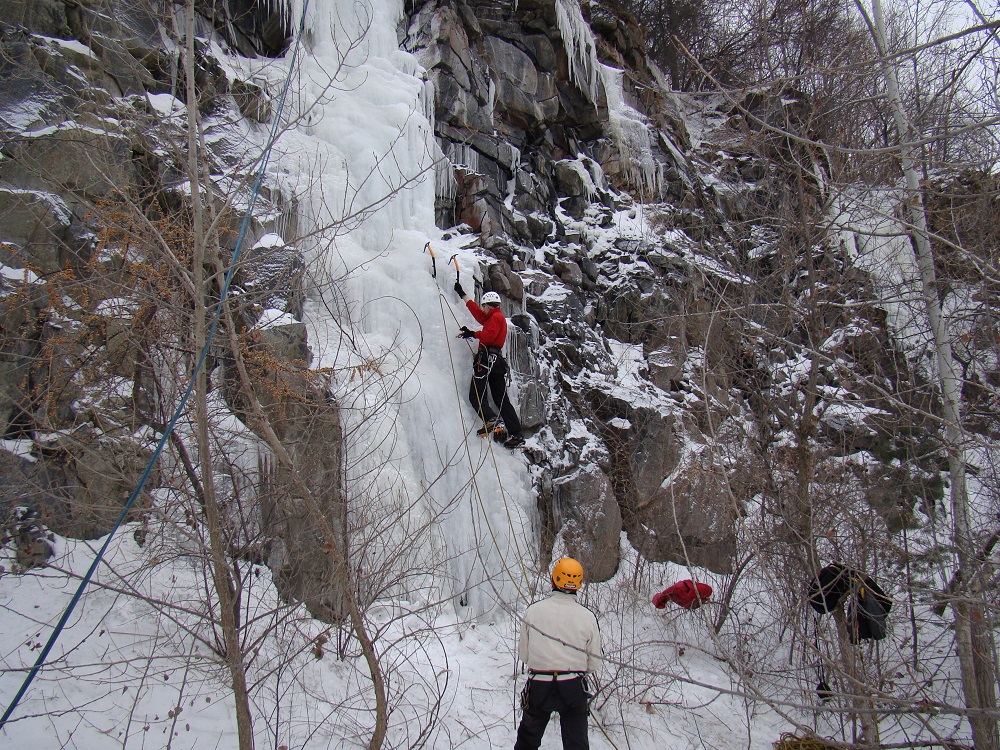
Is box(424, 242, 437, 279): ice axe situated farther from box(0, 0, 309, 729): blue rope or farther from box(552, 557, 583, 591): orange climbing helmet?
box(552, 557, 583, 591): orange climbing helmet

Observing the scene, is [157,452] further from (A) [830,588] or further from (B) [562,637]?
(A) [830,588]

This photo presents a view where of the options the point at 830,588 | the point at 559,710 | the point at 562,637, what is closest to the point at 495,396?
the point at 830,588

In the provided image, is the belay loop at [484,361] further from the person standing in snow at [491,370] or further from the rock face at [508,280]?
the rock face at [508,280]

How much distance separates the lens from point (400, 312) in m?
7.68

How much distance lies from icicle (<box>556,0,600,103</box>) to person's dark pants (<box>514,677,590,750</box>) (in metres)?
11.8

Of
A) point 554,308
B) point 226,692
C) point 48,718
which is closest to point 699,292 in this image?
point 554,308

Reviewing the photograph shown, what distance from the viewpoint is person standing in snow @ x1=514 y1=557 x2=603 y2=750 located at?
337cm

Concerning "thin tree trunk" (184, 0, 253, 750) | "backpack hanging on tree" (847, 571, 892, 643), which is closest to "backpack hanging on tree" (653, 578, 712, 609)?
"backpack hanging on tree" (847, 571, 892, 643)

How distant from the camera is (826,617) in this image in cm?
397

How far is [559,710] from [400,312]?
5265 millimetres

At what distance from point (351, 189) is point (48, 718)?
→ 253 inches

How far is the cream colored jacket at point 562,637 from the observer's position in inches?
133

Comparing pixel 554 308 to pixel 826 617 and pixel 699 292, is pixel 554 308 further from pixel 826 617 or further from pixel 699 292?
pixel 826 617

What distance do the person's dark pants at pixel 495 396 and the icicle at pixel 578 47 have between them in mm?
7689
